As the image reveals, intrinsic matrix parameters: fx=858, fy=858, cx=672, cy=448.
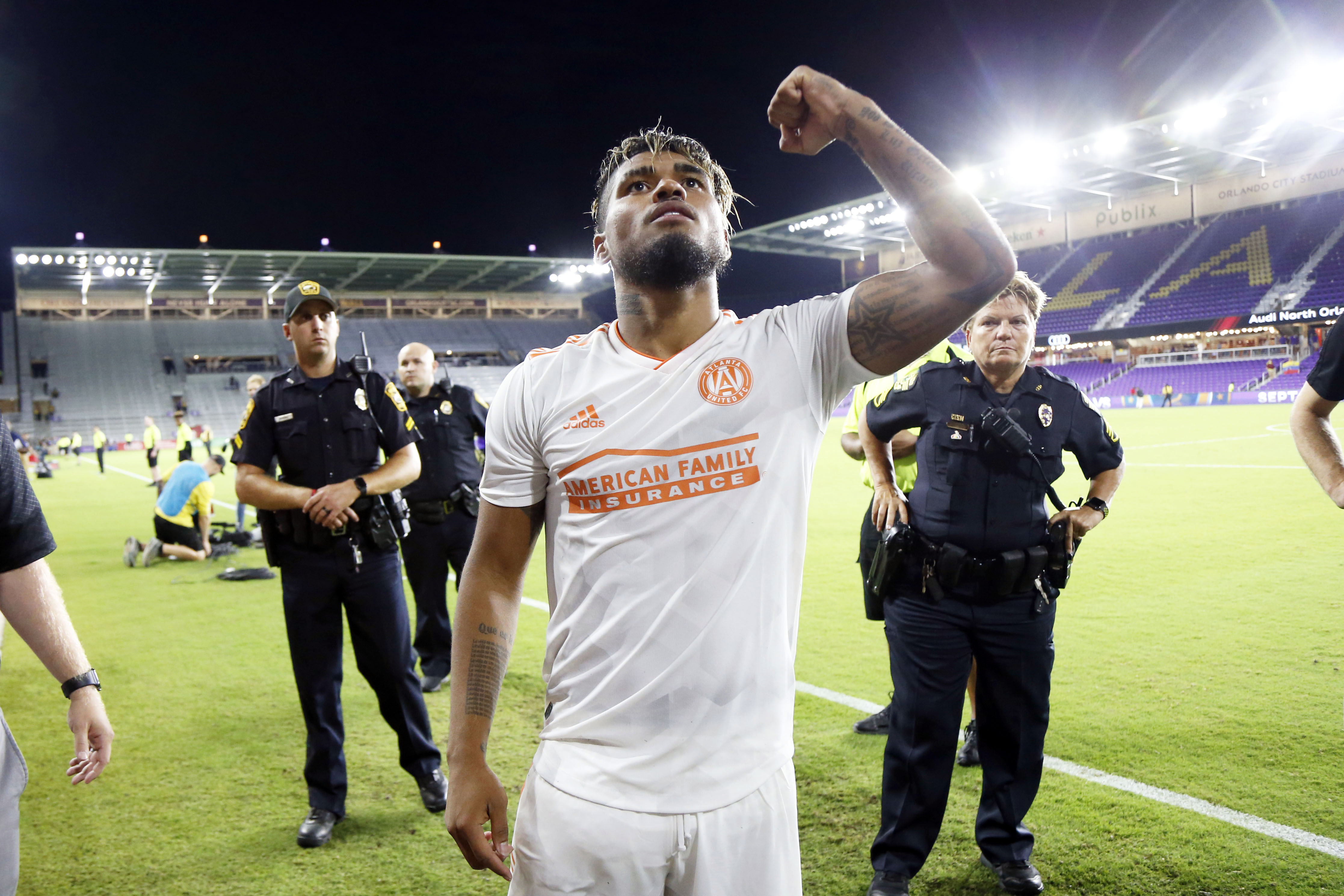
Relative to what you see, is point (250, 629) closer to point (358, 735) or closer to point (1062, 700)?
point (358, 735)

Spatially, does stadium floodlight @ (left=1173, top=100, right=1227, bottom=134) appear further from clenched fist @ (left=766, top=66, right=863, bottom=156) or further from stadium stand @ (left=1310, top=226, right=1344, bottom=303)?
clenched fist @ (left=766, top=66, right=863, bottom=156)

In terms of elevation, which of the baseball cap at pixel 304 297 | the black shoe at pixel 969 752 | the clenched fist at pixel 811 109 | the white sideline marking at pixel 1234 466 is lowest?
the black shoe at pixel 969 752

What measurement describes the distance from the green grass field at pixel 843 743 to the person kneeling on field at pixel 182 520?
5.83 ft

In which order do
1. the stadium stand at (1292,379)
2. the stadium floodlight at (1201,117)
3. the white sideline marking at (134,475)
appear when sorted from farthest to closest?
the stadium stand at (1292,379) < the stadium floodlight at (1201,117) < the white sideline marking at (134,475)

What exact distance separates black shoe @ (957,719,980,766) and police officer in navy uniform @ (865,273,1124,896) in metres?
0.94

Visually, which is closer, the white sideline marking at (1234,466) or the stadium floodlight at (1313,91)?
the white sideline marking at (1234,466)

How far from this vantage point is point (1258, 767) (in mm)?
4094

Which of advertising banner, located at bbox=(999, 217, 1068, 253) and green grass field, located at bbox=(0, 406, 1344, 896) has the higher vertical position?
advertising banner, located at bbox=(999, 217, 1068, 253)

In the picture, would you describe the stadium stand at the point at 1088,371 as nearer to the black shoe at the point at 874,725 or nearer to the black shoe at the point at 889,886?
the black shoe at the point at 874,725

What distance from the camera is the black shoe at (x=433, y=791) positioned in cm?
414

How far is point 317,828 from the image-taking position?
12.6ft

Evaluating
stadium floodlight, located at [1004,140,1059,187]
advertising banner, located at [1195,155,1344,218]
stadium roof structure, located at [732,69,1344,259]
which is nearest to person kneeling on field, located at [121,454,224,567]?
stadium roof structure, located at [732,69,1344,259]

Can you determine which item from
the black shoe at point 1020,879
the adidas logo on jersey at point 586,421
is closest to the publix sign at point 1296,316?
the black shoe at point 1020,879

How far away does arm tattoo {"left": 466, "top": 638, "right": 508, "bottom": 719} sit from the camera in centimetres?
190
